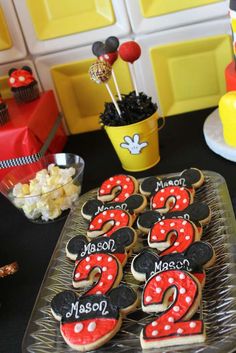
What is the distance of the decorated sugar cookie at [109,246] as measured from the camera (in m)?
0.70

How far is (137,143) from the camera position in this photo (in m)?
0.95

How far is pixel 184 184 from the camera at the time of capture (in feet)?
2.68

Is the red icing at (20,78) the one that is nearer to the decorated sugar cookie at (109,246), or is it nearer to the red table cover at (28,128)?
the red table cover at (28,128)

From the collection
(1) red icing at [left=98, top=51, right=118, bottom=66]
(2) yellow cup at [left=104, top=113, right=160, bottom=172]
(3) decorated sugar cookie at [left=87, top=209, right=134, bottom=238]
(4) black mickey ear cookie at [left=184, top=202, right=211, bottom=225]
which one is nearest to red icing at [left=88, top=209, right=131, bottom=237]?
(3) decorated sugar cookie at [left=87, top=209, right=134, bottom=238]

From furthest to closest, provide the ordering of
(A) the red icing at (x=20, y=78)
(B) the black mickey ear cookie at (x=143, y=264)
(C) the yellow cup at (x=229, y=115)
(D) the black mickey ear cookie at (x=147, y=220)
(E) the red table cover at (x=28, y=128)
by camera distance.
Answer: (A) the red icing at (x=20, y=78) → (E) the red table cover at (x=28, y=128) → (C) the yellow cup at (x=229, y=115) → (D) the black mickey ear cookie at (x=147, y=220) → (B) the black mickey ear cookie at (x=143, y=264)

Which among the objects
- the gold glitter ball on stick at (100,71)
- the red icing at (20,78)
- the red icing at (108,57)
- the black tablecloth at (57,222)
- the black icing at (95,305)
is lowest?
the black tablecloth at (57,222)

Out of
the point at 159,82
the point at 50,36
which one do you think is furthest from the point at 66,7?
the point at 159,82

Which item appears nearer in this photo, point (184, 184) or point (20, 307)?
point (20, 307)

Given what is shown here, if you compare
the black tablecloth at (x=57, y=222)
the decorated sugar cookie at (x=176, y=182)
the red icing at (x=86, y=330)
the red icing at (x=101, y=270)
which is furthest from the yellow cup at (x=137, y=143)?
Answer: the red icing at (x=86, y=330)

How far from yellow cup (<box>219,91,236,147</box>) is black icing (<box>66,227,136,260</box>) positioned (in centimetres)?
32

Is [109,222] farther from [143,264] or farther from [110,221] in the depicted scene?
[143,264]

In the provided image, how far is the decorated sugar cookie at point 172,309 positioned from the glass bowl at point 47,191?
14.0 inches

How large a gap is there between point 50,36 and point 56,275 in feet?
2.18

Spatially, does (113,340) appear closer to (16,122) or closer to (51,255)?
(51,255)
